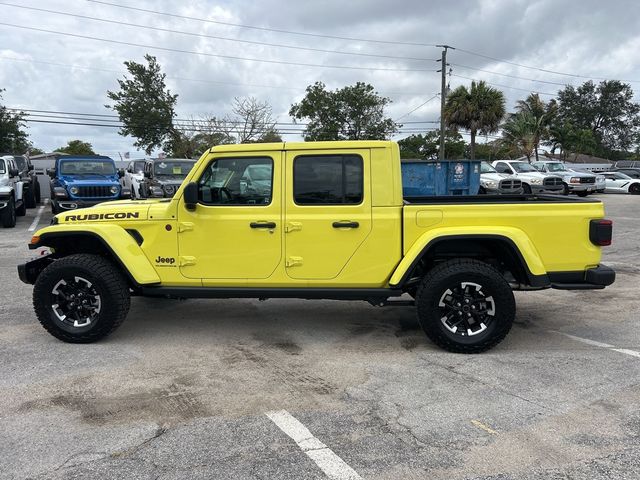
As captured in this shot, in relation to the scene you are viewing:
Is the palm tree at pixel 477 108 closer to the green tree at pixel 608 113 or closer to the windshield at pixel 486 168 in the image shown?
the windshield at pixel 486 168

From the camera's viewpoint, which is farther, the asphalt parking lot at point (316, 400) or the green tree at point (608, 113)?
the green tree at point (608, 113)

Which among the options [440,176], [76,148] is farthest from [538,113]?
[76,148]

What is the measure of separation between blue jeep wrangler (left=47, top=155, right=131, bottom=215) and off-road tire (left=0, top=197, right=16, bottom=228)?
4.56 feet

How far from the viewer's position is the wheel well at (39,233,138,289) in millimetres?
4801

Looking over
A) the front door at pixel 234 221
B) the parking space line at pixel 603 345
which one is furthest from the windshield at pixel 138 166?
the parking space line at pixel 603 345

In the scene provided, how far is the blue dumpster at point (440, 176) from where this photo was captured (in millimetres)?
16156

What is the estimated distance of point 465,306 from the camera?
4.54 metres

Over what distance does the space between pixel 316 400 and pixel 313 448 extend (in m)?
0.65

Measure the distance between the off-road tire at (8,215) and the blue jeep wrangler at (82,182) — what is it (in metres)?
1.39

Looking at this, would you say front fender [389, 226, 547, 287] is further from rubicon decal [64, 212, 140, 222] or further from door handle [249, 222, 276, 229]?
rubicon decal [64, 212, 140, 222]

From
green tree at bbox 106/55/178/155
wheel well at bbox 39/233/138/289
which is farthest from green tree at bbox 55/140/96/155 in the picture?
wheel well at bbox 39/233/138/289

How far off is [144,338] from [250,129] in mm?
38279

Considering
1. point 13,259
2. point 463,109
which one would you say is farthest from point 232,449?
point 463,109

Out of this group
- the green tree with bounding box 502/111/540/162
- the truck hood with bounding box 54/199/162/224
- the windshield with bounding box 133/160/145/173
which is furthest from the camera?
the green tree with bounding box 502/111/540/162
